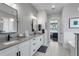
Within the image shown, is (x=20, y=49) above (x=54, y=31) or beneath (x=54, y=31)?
beneath

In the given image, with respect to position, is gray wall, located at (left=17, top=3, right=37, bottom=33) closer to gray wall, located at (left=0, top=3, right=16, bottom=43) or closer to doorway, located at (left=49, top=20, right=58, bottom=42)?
gray wall, located at (left=0, top=3, right=16, bottom=43)

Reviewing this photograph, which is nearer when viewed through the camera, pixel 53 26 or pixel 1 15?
pixel 1 15

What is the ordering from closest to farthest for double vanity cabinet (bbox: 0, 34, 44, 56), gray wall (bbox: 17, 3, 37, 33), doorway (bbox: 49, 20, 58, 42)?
double vanity cabinet (bbox: 0, 34, 44, 56) < gray wall (bbox: 17, 3, 37, 33) < doorway (bbox: 49, 20, 58, 42)

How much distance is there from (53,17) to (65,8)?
2.78 meters

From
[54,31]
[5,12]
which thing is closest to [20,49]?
[5,12]

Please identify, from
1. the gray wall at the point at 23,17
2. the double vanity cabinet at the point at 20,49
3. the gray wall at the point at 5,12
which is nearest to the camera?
the double vanity cabinet at the point at 20,49

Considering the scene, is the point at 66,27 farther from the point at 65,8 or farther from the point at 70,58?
the point at 70,58

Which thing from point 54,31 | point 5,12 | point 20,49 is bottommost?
point 20,49

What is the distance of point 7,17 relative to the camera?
2311 millimetres

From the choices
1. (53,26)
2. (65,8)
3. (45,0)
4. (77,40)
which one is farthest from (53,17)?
(45,0)

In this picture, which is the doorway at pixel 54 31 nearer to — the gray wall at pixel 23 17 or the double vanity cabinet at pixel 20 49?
the gray wall at pixel 23 17

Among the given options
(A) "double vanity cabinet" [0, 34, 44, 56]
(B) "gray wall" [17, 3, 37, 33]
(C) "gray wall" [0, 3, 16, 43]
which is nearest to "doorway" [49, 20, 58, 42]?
(B) "gray wall" [17, 3, 37, 33]

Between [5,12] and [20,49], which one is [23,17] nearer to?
[5,12]

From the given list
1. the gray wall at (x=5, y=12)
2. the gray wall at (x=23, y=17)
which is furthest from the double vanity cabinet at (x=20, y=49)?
the gray wall at (x=23, y=17)
